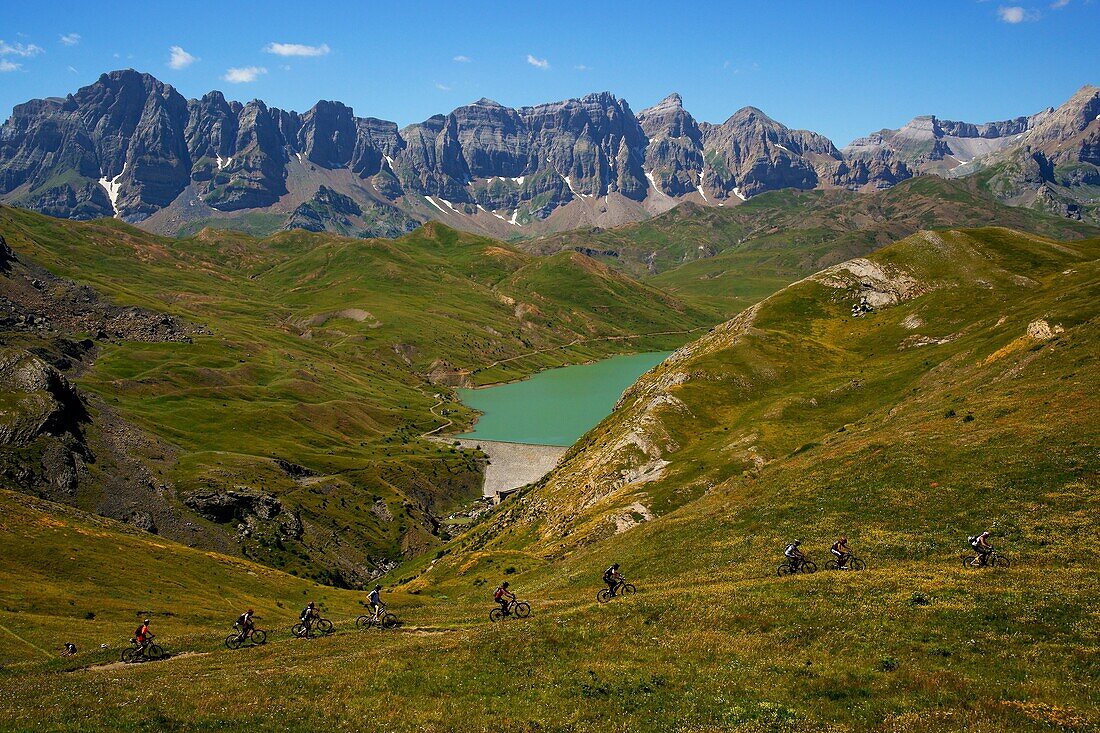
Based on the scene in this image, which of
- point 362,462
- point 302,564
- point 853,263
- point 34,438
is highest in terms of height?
point 853,263

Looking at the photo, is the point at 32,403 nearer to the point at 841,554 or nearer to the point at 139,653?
the point at 139,653

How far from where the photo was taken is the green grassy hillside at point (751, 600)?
2523 cm

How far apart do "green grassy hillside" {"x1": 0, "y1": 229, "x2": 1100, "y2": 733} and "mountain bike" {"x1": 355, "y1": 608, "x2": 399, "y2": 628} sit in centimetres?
223

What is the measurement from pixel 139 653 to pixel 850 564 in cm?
4466

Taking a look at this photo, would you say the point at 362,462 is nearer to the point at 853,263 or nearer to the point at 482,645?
the point at 853,263

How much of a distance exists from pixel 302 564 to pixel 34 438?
52.2m

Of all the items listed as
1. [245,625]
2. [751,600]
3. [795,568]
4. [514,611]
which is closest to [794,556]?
[795,568]

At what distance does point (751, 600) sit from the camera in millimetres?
35781

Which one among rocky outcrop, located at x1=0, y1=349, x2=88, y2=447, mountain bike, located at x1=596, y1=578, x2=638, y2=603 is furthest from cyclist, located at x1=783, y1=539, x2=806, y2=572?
rocky outcrop, located at x1=0, y1=349, x2=88, y2=447

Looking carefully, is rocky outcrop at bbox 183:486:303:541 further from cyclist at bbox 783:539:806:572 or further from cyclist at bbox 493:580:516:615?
cyclist at bbox 783:539:806:572

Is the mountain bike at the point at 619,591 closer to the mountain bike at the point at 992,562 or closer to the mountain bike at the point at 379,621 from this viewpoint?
the mountain bike at the point at 379,621

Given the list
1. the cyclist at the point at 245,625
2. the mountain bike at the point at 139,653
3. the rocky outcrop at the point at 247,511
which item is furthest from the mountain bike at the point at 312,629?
the rocky outcrop at the point at 247,511

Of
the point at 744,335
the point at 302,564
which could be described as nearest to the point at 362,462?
the point at 302,564

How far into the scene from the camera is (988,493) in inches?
1829
